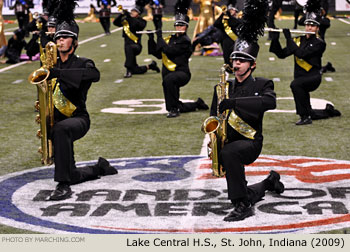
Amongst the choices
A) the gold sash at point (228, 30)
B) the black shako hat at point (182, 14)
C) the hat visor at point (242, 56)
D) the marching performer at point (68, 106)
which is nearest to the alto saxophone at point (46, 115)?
the marching performer at point (68, 106)

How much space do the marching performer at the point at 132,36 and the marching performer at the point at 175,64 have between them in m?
5.29

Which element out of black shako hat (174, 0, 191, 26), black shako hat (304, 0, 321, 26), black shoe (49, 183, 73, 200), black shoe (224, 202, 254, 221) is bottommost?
black shoe (49, 183, 73, 200)

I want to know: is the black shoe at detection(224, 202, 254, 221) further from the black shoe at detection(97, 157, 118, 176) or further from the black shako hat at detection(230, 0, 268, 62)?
the black shoe at detection(97, 157, 118, 176)

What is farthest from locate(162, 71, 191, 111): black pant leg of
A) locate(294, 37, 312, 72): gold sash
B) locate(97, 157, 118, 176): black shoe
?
locate(97, 157, 118, 176): black shoe

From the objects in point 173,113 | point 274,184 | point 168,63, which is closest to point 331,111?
point 173,113

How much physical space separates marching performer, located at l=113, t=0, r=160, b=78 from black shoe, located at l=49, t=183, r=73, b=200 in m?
11.6

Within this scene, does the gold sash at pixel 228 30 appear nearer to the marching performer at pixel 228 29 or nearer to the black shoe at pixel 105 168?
the marching performer at pixel 228 29

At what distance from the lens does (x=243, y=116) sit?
7.79 metres

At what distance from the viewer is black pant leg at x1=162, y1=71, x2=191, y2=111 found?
14211 mm

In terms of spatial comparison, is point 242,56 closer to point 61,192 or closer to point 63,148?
point 63,148

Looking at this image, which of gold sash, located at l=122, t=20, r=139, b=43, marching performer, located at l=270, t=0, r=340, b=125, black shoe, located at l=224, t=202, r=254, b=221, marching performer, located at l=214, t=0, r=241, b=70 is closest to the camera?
black shoe, located at l=224, t=202, r=254, b=221

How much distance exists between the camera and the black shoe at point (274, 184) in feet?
27.4

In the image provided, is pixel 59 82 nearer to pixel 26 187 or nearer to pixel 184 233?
pixel 26 187

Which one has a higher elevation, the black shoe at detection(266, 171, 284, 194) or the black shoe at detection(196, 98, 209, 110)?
the black shoe at detection(266, 171, 284, 194)
